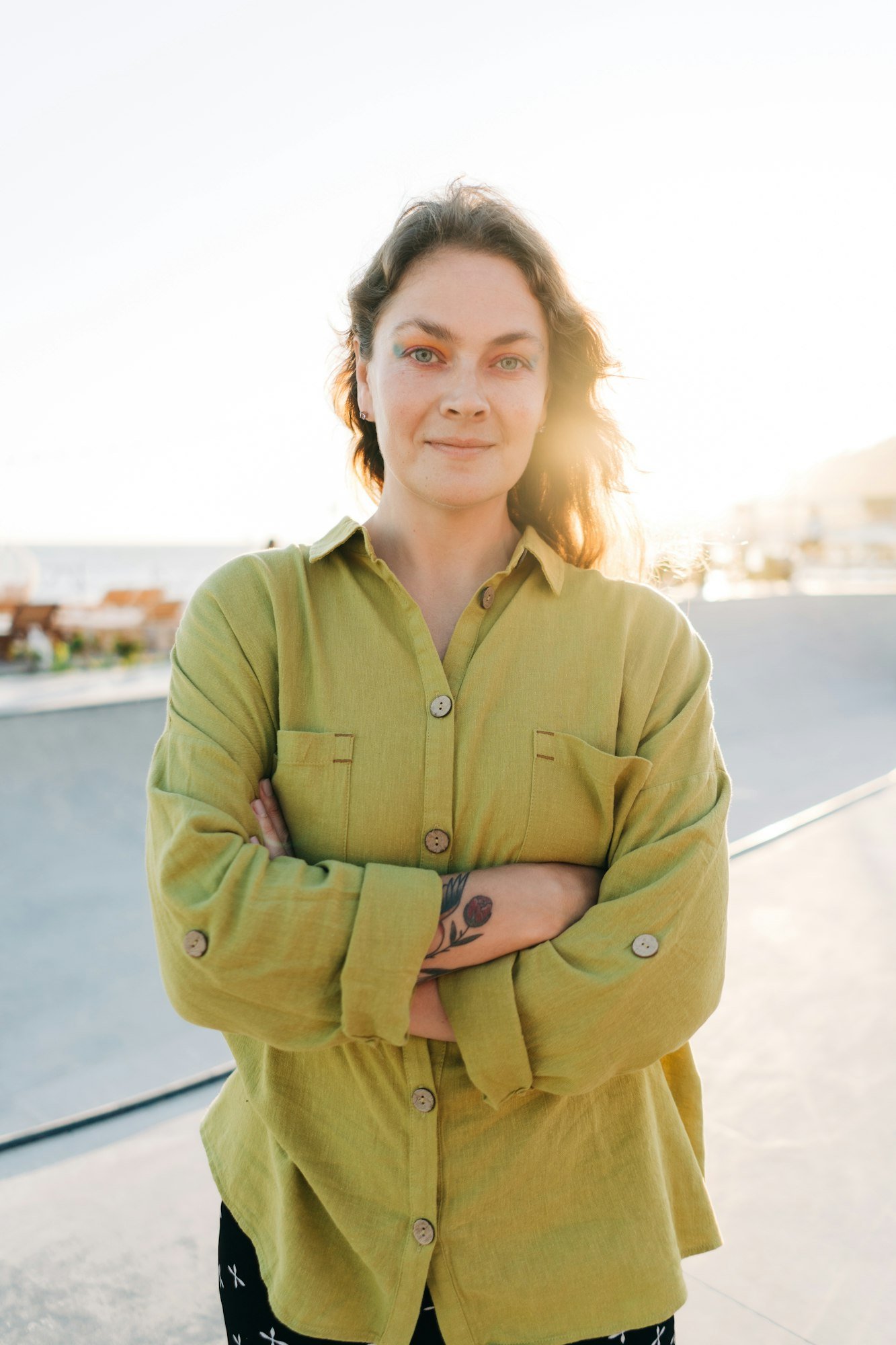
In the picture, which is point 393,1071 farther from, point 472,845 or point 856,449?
point 856,449

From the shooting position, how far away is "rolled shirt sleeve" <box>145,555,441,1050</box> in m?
1.17

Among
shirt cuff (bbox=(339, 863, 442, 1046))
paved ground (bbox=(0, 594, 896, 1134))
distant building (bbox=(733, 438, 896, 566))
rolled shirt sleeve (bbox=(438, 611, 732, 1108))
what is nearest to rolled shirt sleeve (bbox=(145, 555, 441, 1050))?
shirt cuff (bbox=(339, 863, 442, 1046))

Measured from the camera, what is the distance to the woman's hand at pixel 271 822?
1.31 metres

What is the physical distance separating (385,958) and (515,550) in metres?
0.65

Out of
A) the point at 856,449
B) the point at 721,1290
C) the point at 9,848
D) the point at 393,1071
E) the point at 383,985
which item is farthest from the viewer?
the point at 856,449

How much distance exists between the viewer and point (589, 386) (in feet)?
5.09

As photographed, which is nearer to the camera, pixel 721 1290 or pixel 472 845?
→ pixel 472 845

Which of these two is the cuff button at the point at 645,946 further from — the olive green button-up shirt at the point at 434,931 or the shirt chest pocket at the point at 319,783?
the shirt chest pocket at the point at 319,783

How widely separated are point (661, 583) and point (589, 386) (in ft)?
1.67

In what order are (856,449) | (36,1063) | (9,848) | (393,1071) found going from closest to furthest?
1. (393,1071)
2. (36,1063)
3. (9,848)
4. (856,449)

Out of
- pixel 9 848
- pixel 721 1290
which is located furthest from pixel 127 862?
pixel 721 1290

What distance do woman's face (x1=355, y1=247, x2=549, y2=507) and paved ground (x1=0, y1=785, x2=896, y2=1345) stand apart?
188cm

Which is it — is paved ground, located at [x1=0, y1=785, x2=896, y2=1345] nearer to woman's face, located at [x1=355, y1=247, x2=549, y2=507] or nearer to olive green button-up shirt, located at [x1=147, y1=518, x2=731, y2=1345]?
olive green button-up shirt, located at [x1=147, y1=518, x2=731, y2=1345]

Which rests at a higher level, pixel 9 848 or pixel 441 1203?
pixel 441 1203
